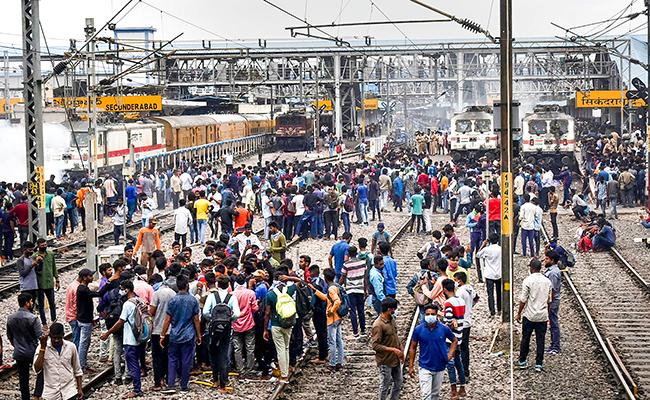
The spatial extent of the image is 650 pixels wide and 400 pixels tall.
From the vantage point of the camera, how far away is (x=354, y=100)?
A: 71.7 metres

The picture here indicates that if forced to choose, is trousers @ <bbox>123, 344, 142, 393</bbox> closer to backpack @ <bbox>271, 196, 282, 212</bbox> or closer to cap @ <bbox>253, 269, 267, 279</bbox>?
cap @ <bbox>253, 269, 267, 279</bbox>

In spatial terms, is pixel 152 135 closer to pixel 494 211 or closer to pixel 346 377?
pixel 494 211

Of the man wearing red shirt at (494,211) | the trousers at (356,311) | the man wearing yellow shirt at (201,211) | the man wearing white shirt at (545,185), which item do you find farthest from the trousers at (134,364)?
→ the man wearing white shirt at (545,185)

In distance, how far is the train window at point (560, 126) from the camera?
45469 mm

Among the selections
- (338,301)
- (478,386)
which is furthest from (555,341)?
(338,301)

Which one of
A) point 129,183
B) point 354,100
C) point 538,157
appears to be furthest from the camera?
point 354,100

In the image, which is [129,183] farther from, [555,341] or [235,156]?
[235,156]

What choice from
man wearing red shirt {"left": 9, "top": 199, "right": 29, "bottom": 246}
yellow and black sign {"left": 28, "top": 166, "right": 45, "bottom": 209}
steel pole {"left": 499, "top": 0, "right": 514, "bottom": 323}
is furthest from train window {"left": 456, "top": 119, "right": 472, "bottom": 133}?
steel pole {"left": 499, "top": 0, "right": 514, "bottom": 323}

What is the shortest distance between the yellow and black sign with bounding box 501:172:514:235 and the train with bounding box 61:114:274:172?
57.0 feet

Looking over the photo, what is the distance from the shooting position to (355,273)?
14961mm

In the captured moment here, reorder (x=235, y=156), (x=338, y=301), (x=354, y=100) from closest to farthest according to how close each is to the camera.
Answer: (x=338, y=301), (x=235, y=156), (x=354, y=100)

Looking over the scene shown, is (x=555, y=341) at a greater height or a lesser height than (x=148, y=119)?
lesser

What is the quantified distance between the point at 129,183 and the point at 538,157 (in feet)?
70.6

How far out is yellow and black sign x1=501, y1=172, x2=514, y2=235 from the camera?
50.7ft
